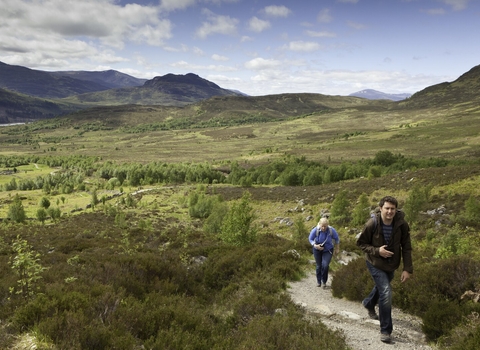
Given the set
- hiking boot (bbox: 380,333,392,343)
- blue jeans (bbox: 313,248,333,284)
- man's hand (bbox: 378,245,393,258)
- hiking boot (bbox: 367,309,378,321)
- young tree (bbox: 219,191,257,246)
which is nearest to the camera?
man's hand (bbox: 378,245,393,258)

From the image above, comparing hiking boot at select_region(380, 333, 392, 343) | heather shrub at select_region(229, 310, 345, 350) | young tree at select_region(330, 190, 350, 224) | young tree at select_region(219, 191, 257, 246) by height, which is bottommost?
young tree at select_region(330, 190, 350, 224)

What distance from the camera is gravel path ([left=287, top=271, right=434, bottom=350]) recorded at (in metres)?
6.89

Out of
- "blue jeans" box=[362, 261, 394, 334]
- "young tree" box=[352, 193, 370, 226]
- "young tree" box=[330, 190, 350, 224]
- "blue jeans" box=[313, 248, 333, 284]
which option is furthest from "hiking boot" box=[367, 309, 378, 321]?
"young tree" box=[330, 190, 350, 224]

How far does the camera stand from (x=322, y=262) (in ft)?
36.5

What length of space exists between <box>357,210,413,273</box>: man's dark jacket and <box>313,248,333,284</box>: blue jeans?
4.07 metres

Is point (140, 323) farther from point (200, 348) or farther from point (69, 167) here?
point (69, 167)

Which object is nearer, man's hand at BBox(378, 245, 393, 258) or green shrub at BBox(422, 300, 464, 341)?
man's hand at BBox(378, 245, 393, 258)

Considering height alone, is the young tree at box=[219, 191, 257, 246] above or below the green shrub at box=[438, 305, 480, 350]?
below

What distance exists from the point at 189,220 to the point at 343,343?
4265cm

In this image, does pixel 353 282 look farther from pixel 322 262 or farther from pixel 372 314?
pixel 372 314

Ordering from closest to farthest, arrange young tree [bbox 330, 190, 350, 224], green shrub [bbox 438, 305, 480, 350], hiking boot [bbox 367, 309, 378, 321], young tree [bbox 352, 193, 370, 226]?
green shrub [bbox 438, 305, 480, 350], hiking boot [bbox 367, 309, 378, 321], young tree [bbox 352, 193, 370, 226], young tree [bbox 330, 190, 350, 224]

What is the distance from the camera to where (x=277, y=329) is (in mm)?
6578

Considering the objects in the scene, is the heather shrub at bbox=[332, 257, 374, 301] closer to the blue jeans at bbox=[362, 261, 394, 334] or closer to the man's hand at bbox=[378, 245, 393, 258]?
the blue jeans at bbox=[362, 261, 394, 334]

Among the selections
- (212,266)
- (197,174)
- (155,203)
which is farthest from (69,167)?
(212,266)
